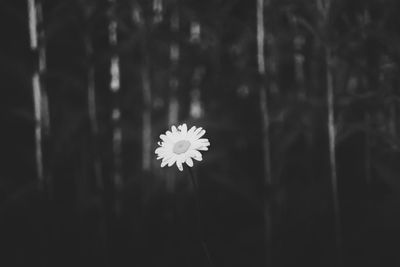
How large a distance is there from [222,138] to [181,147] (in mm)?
1070

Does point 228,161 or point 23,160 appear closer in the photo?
point 228,161

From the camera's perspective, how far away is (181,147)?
0.93m

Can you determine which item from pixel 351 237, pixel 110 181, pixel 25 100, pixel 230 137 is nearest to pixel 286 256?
pixel 351 237

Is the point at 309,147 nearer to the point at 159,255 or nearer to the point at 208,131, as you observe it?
the point at 208,131

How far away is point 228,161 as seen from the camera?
74.9 inches

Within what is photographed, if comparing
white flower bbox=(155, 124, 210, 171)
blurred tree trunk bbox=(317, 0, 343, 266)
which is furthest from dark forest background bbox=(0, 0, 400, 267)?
white flower bbox=(155, 124, 210, 171)

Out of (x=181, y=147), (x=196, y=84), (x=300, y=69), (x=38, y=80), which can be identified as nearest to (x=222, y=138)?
(x=196, y=84)

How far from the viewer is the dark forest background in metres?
1.41

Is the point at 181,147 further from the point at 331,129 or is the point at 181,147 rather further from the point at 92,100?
the point at 92,100

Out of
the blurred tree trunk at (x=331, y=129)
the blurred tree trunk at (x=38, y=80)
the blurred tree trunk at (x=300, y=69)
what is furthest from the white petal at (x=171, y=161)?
the blurred tree trunk at (x=300, y=69)

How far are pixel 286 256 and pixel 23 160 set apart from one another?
5.40ft

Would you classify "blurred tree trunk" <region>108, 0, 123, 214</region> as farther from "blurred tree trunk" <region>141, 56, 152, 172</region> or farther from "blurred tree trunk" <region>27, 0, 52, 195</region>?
"blurred tree trunk" <region>27, 0, 52, 195</region>

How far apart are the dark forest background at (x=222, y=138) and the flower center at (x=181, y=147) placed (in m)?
0.54

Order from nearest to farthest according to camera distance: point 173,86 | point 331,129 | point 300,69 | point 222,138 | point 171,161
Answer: point 171,161
point 331,129
point 173,86
point 222,138
point 300,69
